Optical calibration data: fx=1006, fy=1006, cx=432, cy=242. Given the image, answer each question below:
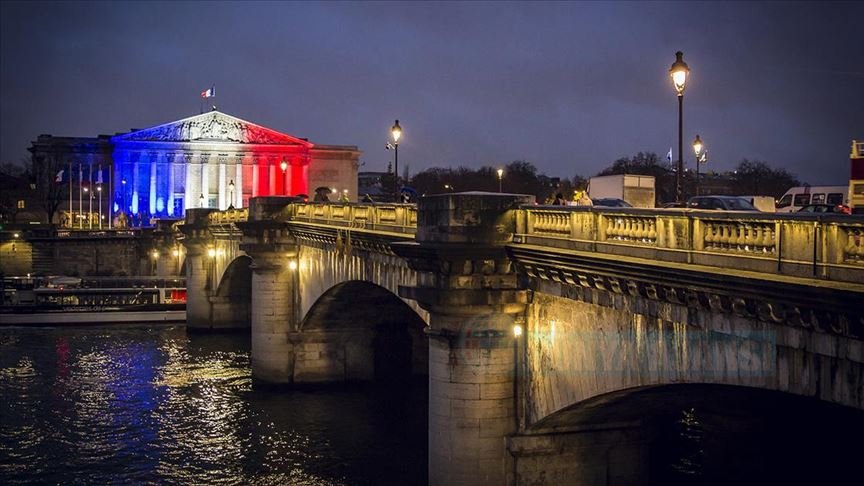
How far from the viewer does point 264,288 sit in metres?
40.2

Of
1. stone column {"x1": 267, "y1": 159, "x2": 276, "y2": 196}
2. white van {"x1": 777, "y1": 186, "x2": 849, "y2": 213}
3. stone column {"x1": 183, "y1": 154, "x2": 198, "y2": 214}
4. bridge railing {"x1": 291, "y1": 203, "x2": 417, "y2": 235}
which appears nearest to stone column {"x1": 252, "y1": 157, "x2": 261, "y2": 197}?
stone column {"x1": 267, "y1": 159, "x2": 276, "y2": 196}

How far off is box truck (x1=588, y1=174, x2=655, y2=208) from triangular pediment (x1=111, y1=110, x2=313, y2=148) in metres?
115

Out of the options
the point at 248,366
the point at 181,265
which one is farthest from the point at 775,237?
the point at 181,265

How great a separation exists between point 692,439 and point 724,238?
730 inches

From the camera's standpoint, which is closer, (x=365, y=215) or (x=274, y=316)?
(x=365, y=215)

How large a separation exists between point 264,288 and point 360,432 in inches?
399

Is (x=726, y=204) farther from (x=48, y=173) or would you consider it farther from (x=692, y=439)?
(x=48, y=173)

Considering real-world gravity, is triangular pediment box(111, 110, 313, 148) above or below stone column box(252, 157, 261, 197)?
above

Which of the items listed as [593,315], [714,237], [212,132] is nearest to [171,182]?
[212,132]

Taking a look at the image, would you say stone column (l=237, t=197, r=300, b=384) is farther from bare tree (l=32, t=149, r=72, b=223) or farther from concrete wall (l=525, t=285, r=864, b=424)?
bare tree (l=32, t=149, r=72, b=223)

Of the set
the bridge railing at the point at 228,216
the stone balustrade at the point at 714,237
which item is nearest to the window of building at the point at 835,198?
the stone balustrade at the point at 714,237

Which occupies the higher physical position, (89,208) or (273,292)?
(89,208)

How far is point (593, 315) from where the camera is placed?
56.0ft

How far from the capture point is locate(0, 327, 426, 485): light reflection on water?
27.9m
